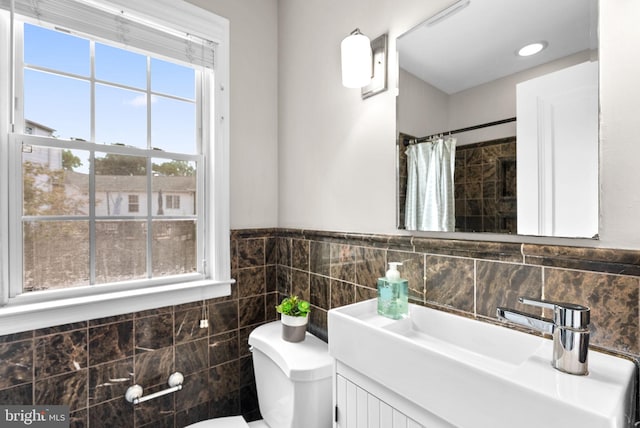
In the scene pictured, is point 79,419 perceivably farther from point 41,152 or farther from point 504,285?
point 504,285

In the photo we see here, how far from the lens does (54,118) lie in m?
1.34

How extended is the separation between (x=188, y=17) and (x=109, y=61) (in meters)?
0.44

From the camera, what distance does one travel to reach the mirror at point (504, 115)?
0.77 m

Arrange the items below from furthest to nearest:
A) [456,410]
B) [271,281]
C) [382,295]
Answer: [271,281] → [382,295] → [456,410]

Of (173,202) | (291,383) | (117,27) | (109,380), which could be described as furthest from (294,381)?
(117,27)

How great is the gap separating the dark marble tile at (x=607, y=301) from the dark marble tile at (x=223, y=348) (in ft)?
4.98

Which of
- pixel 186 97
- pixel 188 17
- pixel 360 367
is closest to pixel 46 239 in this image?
pixel 186 97

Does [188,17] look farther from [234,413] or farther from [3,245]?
[234,413]

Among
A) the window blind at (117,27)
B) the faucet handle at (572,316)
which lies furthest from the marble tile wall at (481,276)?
the window blind at (117,27)

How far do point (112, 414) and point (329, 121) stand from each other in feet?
5.49

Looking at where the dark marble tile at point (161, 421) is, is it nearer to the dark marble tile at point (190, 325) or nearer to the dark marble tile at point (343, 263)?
the dark marble tile at point (190, 325)

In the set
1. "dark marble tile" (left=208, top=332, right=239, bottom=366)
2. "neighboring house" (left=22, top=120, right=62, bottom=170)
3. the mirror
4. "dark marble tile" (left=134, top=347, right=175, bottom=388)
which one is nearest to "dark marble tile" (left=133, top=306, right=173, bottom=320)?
"dark marble tile" (left=134, top=347, right=175, bottom=388)

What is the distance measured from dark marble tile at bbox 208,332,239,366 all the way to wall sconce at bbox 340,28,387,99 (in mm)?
1439

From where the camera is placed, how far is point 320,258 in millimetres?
1577
